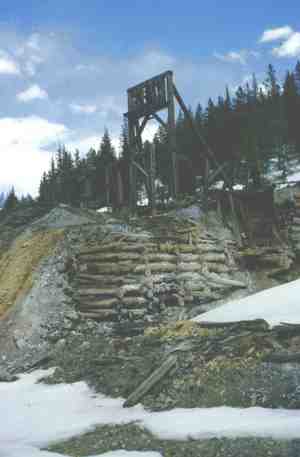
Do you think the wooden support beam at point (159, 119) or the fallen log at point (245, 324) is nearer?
the fallen log at point (245, 324)

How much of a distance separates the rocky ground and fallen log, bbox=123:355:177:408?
0.22 feet

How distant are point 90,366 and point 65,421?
2.27 m

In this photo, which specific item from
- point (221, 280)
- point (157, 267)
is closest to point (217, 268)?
point (221, 280)

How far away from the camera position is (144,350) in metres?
8.99

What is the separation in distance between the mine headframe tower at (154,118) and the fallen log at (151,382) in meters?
9.36

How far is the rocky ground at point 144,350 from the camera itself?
19.1 ft

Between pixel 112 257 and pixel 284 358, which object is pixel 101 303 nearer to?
pixel 112 257

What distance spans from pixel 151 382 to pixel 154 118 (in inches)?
445

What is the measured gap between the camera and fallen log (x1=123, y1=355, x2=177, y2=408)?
691 centimetres

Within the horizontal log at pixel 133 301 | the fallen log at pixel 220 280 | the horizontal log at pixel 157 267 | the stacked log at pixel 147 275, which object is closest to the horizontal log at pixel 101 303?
the stacked log at pixel 147 275

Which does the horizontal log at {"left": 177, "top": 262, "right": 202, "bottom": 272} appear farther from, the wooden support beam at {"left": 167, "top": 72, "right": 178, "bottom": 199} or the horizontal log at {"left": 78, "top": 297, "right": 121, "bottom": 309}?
the wooden support beam at {"left": 167, "top": 72, "right": 178, "bottom": 199}

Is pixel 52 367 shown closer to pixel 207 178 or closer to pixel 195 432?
pixel 195 432

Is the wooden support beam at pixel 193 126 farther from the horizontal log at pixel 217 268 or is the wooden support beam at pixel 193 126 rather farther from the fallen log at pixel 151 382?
the fallen log at pixel 151 382

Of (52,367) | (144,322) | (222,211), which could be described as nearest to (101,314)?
(144,322)
